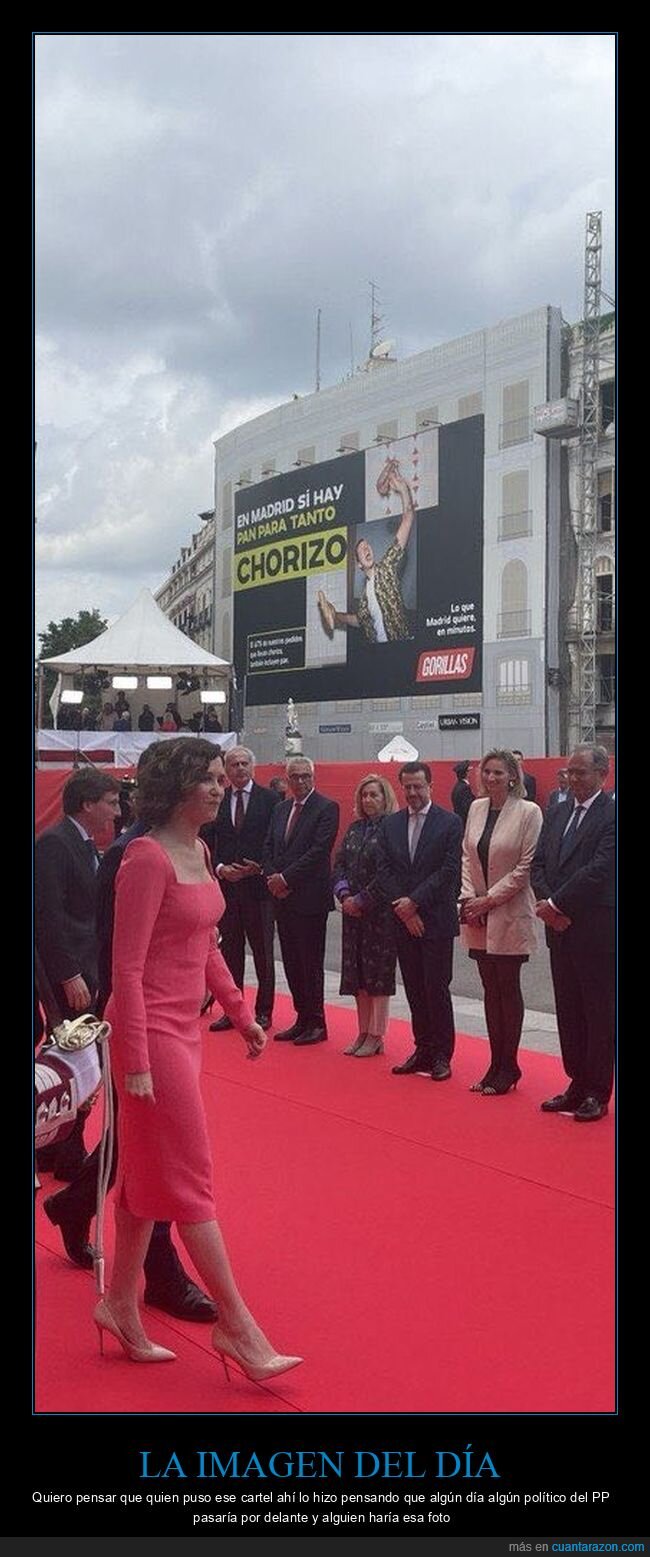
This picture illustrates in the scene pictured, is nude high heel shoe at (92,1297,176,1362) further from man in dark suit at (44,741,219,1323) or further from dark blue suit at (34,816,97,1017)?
dark blue suit at (34,816,97,1017)

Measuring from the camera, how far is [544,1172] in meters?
4.84

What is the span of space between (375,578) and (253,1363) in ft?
94.0

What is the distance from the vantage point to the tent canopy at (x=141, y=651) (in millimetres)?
3711

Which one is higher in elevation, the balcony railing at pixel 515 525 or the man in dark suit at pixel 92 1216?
the balcony railing at pixel 515 525

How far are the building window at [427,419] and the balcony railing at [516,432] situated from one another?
2.11 meters

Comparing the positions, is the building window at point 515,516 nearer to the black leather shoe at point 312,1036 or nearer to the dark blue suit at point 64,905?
the black leather shoe at point 312,1036

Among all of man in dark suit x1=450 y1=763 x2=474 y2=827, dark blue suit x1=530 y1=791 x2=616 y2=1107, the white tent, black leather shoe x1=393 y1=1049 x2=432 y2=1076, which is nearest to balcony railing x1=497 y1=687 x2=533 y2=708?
man in dark suit x1=450 y1=763 x2=474 y2=827

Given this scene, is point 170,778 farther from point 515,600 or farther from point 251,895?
point 515,600

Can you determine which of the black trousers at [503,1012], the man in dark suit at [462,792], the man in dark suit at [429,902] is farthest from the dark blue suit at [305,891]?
the man in dark suit at [462,792]

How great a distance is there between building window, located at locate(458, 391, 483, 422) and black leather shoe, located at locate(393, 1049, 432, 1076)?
2588 centimetres

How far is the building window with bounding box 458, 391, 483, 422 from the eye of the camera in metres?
30.8

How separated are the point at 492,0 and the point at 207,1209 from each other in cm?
234
